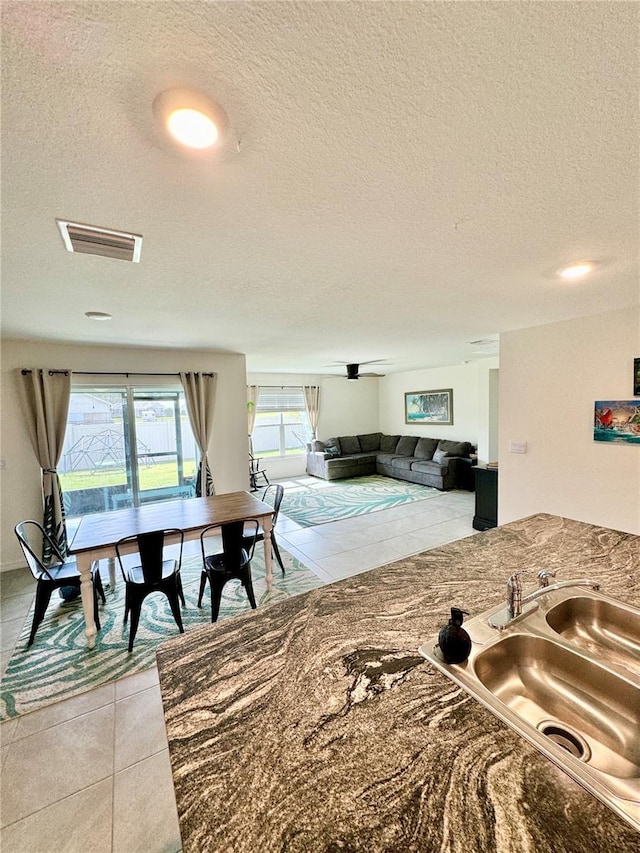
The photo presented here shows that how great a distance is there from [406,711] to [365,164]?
5.11 ft

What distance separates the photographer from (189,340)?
3.75 metres

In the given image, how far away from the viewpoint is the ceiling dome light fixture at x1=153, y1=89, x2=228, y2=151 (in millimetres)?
824

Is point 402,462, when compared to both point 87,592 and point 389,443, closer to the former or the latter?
point 389,443

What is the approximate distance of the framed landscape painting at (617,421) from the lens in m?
2.76

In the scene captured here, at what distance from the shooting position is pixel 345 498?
6.20 m

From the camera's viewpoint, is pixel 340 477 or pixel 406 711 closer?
pixel 406 711

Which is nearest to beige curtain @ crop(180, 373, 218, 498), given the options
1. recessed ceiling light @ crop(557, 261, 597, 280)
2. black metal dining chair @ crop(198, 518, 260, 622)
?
black metal dining chair @ crop(198, 518, 260, 622)

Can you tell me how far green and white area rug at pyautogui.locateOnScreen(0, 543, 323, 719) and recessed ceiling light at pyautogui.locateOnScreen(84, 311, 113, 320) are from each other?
2.35 metres

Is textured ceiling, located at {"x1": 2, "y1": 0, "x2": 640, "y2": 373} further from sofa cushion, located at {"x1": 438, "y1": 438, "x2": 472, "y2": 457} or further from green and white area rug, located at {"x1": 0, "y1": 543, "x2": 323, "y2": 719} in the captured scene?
sofa cushion, located at {"x1": 438, "y1": 438, "x2": 472, "y2": 457}

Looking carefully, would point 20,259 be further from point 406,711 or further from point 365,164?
point 406,711

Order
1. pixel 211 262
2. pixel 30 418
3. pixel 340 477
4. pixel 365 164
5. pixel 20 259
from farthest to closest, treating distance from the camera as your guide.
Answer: pixel 340 477
pixel 30 418
pixel 211 262
pixel 20 259
pixel 365 164

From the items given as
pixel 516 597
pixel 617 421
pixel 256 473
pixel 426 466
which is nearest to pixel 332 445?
pixel 256 473

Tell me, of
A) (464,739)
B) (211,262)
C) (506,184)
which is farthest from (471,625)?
(211,262)

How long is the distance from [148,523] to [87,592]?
1.98 ft
